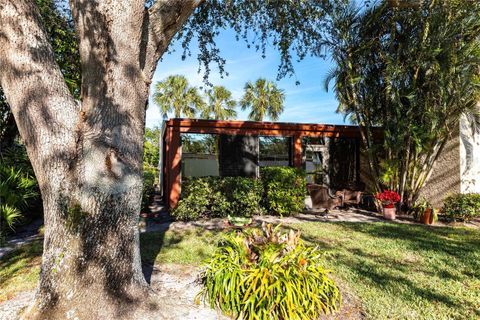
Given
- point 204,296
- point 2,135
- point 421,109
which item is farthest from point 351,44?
point 2,135

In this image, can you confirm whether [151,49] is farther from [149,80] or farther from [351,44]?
[351,44]

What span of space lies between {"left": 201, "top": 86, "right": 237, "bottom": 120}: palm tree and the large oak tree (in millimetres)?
19616

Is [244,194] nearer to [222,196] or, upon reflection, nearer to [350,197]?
[222,196]

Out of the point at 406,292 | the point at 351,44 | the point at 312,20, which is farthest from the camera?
the point at 351,44

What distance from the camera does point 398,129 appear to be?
26.3 feet

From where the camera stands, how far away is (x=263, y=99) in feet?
72.0

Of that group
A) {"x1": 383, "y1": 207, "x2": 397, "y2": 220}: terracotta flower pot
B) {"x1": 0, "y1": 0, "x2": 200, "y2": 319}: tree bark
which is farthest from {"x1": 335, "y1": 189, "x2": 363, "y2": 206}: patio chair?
{"x1": 0, "y1": 0, "x2": 200, "y2": 319}: tree bark

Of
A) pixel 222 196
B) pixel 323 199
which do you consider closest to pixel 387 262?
pixel 323 199

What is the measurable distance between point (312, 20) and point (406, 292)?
6198 mm

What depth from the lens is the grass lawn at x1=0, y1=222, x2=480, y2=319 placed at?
315 centimetres

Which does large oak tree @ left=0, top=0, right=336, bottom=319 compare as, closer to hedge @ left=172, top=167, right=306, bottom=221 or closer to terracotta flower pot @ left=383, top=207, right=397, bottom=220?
hedge @ left=172, top=167, right=306, bottom=221

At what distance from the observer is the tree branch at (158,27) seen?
295 cm

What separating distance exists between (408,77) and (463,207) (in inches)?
148

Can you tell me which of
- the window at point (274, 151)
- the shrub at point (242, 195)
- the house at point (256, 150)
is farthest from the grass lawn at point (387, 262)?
the window at point (274, 151)
